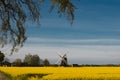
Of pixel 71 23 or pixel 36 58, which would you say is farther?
pixel 36 58

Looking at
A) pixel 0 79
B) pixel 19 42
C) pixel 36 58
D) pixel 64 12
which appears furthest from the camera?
pixel 36 58

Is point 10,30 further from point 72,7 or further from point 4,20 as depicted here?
point 72,7

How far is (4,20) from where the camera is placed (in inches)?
1049

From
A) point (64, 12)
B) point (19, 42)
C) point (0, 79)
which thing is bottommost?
point (0, 79)

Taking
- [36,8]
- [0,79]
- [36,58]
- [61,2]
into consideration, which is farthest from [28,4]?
[36,58]

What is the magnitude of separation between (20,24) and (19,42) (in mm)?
1239

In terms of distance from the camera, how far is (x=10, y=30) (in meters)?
26.7

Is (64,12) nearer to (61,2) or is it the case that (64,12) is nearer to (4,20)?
(61,2)

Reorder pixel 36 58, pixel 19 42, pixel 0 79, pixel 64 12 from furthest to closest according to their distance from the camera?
pixel 36 58
pixel 19 42
pixel 64 12
pixel 0 79

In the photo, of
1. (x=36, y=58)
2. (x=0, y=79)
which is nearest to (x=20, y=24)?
(x=0, y=79)

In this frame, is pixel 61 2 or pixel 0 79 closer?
pixel 0 79

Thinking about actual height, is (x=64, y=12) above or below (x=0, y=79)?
above

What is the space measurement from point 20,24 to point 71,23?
382 cm

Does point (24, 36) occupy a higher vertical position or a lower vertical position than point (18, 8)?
lower
